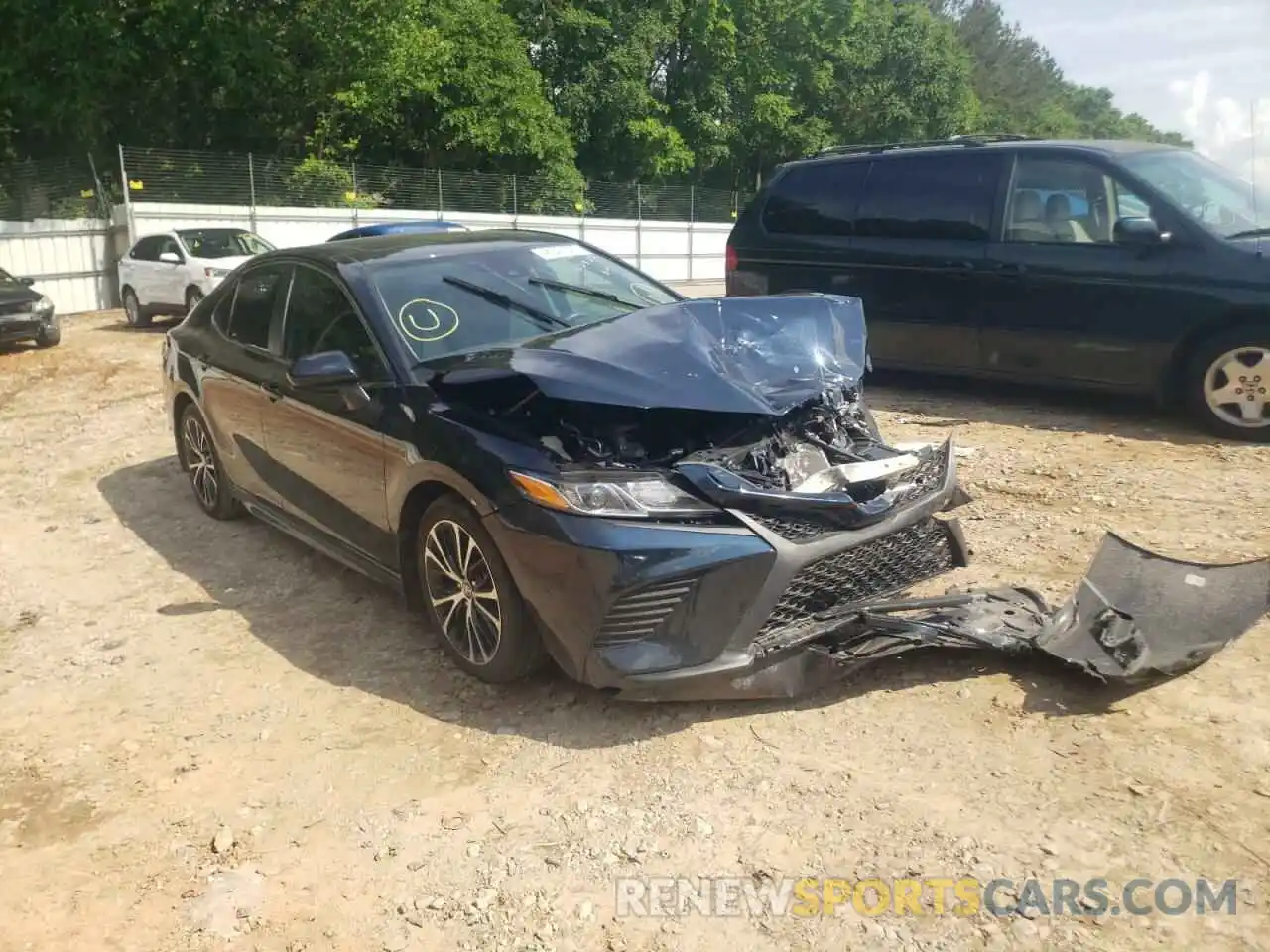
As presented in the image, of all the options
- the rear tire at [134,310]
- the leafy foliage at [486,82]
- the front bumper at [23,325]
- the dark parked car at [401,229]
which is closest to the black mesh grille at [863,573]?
the dark parked car at [401,229]

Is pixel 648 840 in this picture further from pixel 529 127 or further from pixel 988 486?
pixel 529 127

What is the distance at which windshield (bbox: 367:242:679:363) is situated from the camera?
15.0 ft

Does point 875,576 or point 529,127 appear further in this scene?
point 529,127

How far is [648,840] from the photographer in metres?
3.08

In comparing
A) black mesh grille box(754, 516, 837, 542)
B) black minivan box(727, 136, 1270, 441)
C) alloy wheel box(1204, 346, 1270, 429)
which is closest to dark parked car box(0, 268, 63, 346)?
black minivan box(727, 136, 1270, 441)

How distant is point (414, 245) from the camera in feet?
16.8

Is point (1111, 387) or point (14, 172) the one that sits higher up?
point (14, 172)

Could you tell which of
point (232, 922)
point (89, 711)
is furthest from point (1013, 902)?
point (89, 711)

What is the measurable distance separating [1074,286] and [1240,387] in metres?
1.22

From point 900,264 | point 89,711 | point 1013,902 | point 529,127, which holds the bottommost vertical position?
point 89,711

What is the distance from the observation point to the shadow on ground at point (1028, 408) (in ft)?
23.8

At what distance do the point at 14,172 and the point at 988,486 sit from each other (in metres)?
22.6

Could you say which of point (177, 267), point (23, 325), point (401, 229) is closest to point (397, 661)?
point (401, 229)

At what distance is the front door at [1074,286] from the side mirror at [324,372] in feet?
16.4
